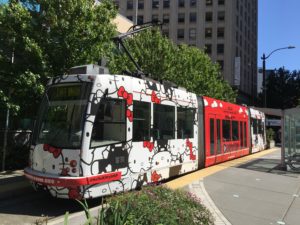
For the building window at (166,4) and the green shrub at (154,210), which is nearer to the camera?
the green shrub at (154,210)

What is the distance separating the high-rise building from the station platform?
55.8m

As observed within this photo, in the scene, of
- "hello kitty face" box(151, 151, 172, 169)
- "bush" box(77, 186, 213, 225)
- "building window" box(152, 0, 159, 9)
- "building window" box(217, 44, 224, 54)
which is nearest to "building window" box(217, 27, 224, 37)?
"building window" box(217, 44, 224, 54)

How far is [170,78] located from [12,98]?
1195cm

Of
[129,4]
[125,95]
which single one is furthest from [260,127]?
[129,4]

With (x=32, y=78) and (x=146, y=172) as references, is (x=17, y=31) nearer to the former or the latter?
(x=32, y=78)

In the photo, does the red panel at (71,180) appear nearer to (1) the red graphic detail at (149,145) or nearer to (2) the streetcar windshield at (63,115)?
(2) the streetcar windshield at (63,115)

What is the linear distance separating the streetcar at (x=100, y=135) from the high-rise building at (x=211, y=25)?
195 ft

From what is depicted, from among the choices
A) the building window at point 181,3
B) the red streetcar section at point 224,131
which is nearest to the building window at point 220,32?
the building window at point 181,3

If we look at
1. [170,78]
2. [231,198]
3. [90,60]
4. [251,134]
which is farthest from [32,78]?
[251,134]

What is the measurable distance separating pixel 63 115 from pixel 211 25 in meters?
68.4

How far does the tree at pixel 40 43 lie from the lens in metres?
12.1

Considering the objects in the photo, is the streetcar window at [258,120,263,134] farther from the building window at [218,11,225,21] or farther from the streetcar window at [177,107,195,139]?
the building window at [218,11,225,21]

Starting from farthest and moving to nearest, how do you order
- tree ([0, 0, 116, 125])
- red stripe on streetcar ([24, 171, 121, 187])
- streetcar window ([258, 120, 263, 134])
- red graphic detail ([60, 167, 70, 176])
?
1. streetcar window ([258, 120, 263, 134])
2. tree ([0, 0, 116, 125])
3. red graphic detail ([60, 167, 70, 176])
4. red stripe on streetcar ([24, 171, 121, 187])

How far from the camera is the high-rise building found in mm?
72500
